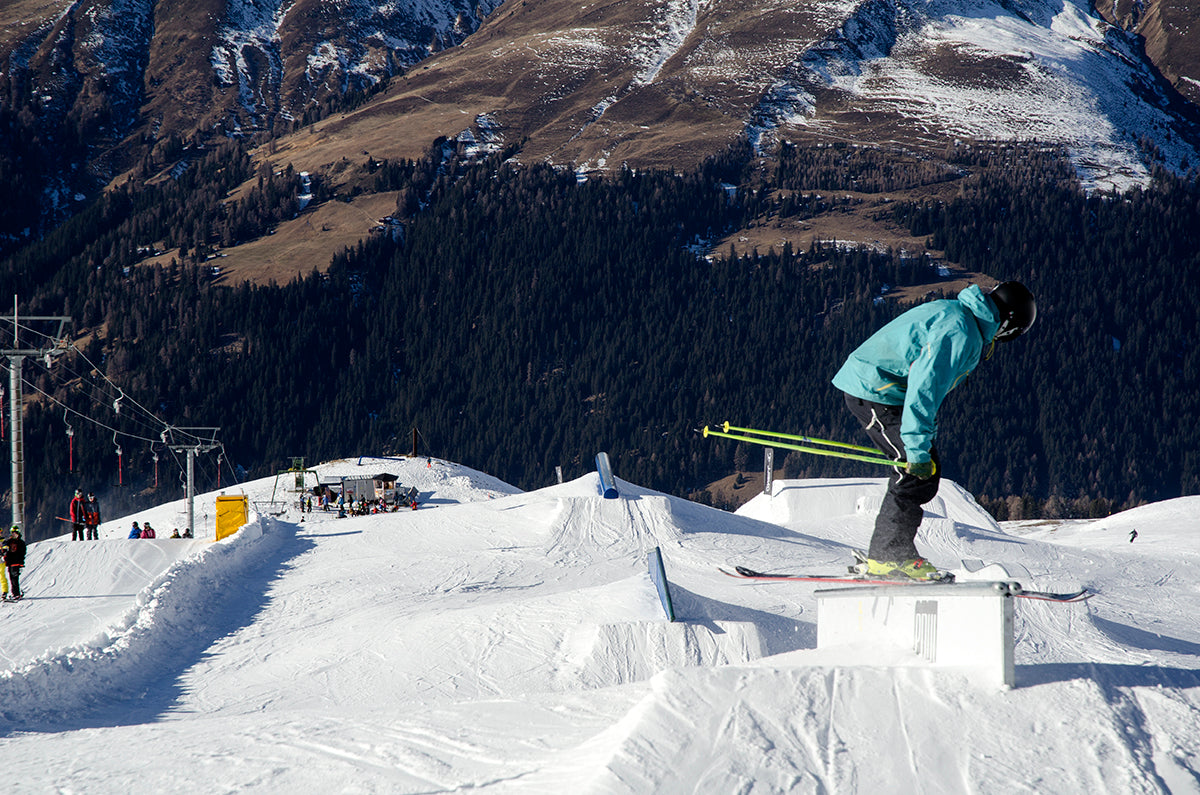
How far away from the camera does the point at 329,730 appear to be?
16.9ft

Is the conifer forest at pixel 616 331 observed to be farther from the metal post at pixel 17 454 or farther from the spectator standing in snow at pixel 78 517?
the metal post at pixel 17 454

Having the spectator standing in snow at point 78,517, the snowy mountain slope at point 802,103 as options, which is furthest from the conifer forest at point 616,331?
the spectator standing in snow at point 78,517

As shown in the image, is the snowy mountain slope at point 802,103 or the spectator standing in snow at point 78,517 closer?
the spectator standing in snow at point 78,517

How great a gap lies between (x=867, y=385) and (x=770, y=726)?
7.26 ft

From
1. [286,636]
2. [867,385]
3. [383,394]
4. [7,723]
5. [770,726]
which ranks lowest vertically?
[383,394]

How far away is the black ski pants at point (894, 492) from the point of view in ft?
18.7

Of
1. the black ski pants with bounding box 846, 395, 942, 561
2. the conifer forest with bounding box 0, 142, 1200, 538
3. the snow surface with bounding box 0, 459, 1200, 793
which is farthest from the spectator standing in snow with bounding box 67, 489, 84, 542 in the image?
the conifer forest with bounding box 0, 142, 1200, 538

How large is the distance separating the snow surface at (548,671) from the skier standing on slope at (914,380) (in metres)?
0.90

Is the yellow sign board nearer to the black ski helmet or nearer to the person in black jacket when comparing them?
the person in black jacket

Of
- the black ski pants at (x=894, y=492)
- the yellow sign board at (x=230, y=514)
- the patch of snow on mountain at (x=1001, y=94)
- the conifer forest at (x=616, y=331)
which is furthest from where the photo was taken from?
the patch of snow on mountain at (x=1001, y=94)

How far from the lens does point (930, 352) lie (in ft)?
17.4

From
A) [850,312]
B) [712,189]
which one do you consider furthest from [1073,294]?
[712,189]

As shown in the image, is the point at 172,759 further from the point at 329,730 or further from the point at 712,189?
the point at 712,189

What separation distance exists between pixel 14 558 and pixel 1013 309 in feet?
50.1
